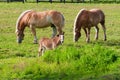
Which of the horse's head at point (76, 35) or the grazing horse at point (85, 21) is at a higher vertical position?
the grazing horse at point (85, 21)

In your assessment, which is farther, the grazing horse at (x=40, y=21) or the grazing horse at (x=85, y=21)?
the grazing horse at (x=85, y=21)

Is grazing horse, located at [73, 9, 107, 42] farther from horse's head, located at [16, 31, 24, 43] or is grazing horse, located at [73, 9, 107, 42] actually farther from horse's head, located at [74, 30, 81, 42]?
horse's head, located at [16, 31, 24, 43]

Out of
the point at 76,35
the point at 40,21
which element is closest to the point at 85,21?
the point at 76,35

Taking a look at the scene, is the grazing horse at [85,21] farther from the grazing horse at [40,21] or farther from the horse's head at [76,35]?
the grazing horse at [40,21]

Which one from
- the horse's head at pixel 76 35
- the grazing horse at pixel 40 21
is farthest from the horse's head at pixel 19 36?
the horse's head at pixel 76 35

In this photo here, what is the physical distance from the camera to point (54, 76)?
11117 mm

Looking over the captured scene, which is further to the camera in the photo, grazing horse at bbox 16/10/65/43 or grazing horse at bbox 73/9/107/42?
grazing horse at bbox 73/9/107/42

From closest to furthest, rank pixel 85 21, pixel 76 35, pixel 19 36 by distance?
pixel 19 36
pixel 76 35
pixel 85 21

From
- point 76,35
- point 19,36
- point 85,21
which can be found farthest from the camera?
point 85,21

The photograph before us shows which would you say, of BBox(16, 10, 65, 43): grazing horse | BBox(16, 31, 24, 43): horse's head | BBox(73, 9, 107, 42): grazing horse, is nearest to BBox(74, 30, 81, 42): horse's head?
BBox(73, 9, 107, 42): grazing horse

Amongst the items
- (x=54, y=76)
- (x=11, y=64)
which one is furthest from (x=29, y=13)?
(x=54, y=76)

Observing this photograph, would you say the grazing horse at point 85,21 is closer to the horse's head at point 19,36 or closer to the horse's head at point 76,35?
the horse's head at point 76,35

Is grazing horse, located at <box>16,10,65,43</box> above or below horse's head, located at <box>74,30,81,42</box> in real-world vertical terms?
above

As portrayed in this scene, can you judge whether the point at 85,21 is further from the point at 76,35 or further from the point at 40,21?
the point at 40,21
